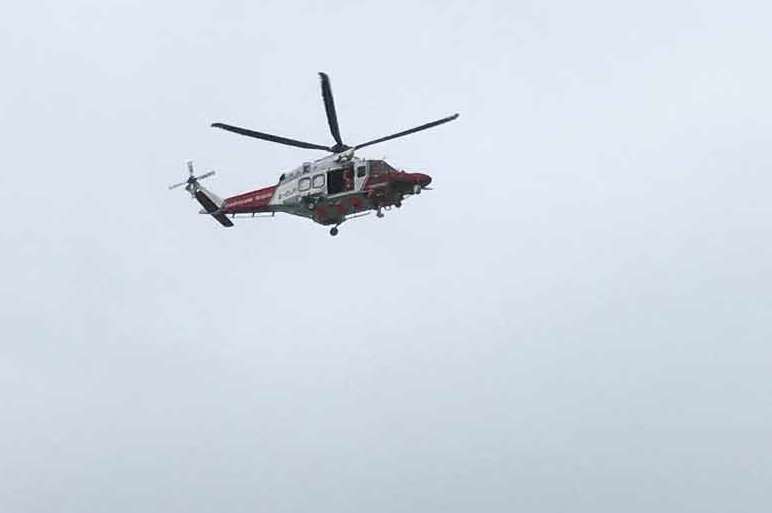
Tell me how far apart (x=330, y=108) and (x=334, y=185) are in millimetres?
6809

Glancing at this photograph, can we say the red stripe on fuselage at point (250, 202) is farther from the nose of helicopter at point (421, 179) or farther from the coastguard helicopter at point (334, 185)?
the nose of helicopter at point (421, 179)

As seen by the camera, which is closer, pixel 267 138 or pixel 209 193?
pixel 267 138

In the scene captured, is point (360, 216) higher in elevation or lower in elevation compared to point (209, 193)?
lower

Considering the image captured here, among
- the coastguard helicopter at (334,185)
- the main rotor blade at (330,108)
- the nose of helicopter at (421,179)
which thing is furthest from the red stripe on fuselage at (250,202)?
the nose of helicopter at (421,179)

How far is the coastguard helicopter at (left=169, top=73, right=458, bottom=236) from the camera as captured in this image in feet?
274

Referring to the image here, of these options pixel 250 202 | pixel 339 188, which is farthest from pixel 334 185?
pixel 250 202

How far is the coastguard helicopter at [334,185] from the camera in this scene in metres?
83.6

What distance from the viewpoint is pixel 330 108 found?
82.1 metres

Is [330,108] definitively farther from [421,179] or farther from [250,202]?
[250,202]

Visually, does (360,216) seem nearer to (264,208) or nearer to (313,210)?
(313,210)

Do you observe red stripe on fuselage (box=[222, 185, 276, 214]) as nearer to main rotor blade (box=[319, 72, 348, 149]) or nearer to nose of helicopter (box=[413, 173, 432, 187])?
main rotor blade (box=[319, 72, 348, 149])

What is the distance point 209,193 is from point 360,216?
1710 centimetres

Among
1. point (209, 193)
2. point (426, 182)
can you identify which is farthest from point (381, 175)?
point (209, 193)

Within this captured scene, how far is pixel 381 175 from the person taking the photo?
8456 centimetres
